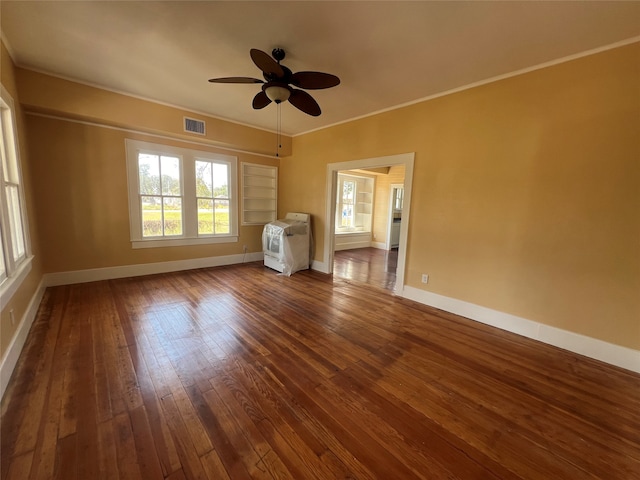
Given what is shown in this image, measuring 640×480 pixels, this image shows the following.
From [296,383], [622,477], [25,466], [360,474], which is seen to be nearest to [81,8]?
[25,466]

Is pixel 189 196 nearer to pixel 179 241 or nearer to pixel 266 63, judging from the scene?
pixel 179 241

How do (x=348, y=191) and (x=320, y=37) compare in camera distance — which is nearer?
(x=320, y=37)

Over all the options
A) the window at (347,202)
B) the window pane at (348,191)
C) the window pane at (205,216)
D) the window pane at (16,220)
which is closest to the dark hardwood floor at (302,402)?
the window pane at (16,220)

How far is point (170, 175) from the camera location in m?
4.50

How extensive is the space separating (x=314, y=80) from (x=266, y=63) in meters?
0.44

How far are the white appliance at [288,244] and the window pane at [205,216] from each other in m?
1.13

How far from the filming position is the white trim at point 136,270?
375cm

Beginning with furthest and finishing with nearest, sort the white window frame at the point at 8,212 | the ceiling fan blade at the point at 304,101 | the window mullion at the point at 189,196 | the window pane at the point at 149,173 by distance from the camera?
the window mullion at the point at 189,196
the window pane at the point at 149,173
the ceiling fan blade at the point at 304,101
the white window frame at the point at 8,212

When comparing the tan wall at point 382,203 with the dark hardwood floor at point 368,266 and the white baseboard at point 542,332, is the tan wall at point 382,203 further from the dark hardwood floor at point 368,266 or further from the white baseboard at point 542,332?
the white baseboard at point 542,332

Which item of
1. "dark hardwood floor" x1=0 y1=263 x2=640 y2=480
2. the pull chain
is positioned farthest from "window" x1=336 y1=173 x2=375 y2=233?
"dark hardwood floor" x1=0 y1=263 x2=640 y2=480

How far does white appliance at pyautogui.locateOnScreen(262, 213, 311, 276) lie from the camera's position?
4754mm

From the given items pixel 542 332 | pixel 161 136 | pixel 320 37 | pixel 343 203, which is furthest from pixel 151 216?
pixel 542 332

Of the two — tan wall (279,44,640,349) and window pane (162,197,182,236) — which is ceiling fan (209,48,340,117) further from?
window pane (162,197,182,236)

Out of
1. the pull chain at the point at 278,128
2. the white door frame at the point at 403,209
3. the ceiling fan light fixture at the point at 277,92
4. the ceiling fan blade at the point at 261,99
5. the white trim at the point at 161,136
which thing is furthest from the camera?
the pull chain at the point at 278,128
